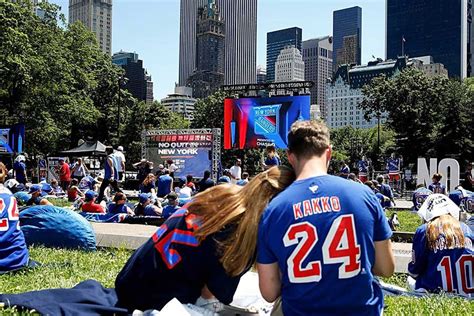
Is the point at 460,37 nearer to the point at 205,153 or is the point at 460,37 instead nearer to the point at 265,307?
the point at 205,153

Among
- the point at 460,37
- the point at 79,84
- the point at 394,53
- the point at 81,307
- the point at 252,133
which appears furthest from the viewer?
the point at 394,53

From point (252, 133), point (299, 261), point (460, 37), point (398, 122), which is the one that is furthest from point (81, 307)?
point (460, 37)

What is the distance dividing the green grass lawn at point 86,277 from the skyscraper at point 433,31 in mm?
166046

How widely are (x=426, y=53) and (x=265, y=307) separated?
7333 inches

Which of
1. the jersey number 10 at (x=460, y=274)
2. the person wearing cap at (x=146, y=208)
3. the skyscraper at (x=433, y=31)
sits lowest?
the person wearing cap at (x=146, y=208)

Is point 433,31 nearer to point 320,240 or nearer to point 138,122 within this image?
point 138,122

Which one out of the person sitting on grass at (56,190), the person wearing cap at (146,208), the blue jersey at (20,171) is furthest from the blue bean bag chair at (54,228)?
the blue jersey at (20,171)

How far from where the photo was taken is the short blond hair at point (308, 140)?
9.46ft

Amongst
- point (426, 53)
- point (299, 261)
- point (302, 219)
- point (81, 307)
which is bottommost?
point (81, 307)

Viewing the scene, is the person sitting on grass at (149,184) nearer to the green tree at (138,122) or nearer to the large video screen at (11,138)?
the large video screen at (11,138)

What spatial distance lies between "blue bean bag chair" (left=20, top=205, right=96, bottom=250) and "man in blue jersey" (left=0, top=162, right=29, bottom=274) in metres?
1.83

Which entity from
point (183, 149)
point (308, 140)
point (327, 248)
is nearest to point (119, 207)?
point (308, 140)

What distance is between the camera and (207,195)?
3.12 meters

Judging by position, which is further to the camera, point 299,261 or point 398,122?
point 398,122
